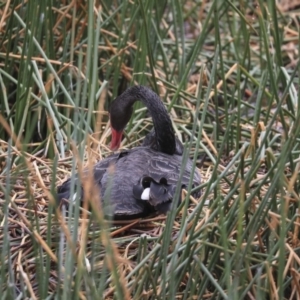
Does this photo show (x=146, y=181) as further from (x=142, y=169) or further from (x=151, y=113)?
(x=151, y=113)

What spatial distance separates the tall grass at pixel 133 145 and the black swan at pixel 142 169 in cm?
9

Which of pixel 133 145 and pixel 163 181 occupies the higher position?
pixel 163 181

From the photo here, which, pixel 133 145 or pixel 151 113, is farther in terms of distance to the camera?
pixel 133 145

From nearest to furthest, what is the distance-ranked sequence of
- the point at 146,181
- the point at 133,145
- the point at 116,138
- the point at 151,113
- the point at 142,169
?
the point at 146,181
the point at 142,169
the point at 151,113
the point at 116,138
the point at 133,145

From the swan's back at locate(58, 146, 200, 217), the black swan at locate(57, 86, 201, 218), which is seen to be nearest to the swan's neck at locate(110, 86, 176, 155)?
the black swan at locate(57, 86, 201, 218)

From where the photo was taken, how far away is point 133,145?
15.8 ft

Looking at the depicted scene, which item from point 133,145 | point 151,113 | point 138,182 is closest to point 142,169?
point 138,182

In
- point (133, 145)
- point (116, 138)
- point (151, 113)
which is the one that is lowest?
point (133, 145)

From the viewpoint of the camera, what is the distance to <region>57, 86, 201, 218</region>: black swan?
364 centimetres

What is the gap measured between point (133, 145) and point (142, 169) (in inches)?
36.9

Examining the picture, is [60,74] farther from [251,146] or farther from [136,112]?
[251,146]

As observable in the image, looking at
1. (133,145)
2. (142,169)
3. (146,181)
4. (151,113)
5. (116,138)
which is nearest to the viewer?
(146,181)

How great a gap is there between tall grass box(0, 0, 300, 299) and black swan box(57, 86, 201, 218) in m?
0.09

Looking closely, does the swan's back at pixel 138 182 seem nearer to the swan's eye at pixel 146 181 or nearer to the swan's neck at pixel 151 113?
the swan's eye at pixel 146 181
